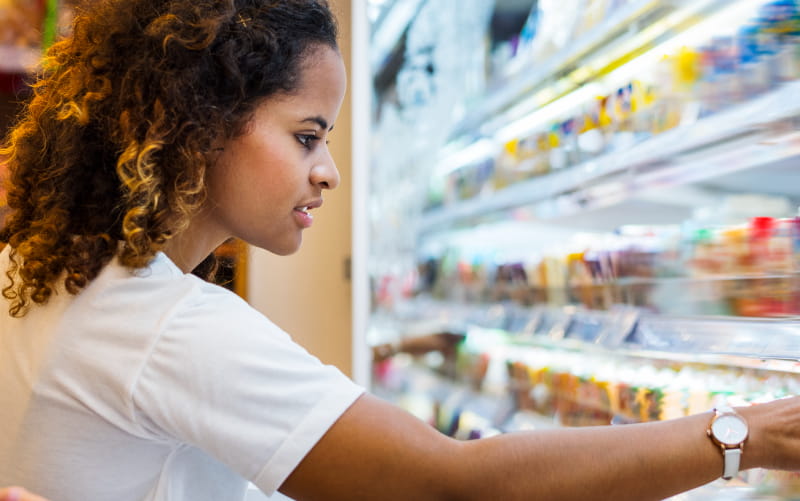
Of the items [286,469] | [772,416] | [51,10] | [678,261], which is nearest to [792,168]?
[678,261]

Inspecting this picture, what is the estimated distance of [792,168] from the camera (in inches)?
47.4

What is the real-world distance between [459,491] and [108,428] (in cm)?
35

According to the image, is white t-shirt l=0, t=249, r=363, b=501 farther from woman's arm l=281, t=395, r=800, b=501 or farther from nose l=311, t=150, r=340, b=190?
nose l=311, t=150, r=340, b=190

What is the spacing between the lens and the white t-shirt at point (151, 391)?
66 cm

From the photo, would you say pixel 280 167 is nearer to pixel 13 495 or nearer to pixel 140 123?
pixel 140 123

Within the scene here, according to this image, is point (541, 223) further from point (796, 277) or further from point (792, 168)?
point (796, 277)

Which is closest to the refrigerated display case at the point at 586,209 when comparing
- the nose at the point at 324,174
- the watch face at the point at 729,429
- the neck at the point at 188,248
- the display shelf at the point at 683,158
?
the display shelf at the point at 683,158

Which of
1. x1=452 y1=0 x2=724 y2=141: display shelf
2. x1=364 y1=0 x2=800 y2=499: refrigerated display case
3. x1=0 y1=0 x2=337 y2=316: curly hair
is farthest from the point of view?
x1=452 y1=0 x2=724 y2=141: display shelf

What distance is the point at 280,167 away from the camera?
83 centimetres

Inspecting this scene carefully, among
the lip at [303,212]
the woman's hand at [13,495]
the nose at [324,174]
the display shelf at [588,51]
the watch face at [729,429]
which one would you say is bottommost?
the woman's hand at [13,495]

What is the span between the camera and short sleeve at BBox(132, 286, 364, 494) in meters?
0.66

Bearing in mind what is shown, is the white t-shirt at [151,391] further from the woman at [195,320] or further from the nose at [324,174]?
the nose at [324,174]

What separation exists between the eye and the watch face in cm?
51

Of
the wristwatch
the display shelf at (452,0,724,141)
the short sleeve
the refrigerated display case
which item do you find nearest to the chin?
the short sleeve
